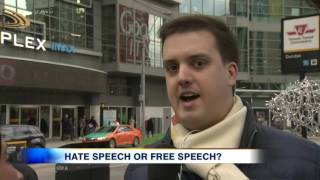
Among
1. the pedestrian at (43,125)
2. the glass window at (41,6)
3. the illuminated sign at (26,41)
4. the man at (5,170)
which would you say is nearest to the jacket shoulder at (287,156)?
the man at (5,170)

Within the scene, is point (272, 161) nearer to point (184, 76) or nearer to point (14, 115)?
point (184, 76)

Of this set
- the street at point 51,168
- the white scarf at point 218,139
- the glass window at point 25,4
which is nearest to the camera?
the white scarf at point 218,139

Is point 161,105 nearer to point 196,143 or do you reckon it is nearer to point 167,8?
point 167,8

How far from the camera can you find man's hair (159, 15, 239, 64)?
201 centimetres

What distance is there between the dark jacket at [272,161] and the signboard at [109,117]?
44.0 meters

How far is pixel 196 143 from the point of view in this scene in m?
1.90

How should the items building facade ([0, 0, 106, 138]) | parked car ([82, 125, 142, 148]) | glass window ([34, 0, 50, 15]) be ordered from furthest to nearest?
glass window ([34, 0, 50, 15]) < building facade ([0, 0, 106, 138]) < parked car ([82, 125, 142, 148])

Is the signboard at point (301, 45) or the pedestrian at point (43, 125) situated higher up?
the signboard at point (301, 45)

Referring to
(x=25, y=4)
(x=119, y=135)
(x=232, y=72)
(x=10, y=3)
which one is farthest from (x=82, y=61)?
(x=232, y=72)

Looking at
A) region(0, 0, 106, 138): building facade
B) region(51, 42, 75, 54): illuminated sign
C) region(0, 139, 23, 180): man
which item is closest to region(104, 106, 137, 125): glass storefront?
region(0, 0, 106, 138): building facade

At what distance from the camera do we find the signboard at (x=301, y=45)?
12945 millimetres

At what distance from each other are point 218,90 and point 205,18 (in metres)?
0.26

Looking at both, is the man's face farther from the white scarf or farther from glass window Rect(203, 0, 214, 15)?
glass window Rect(203, 0, 214, 15)

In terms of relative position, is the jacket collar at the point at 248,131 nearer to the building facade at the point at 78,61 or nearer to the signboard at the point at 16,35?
the building facade at the point at 78,61
